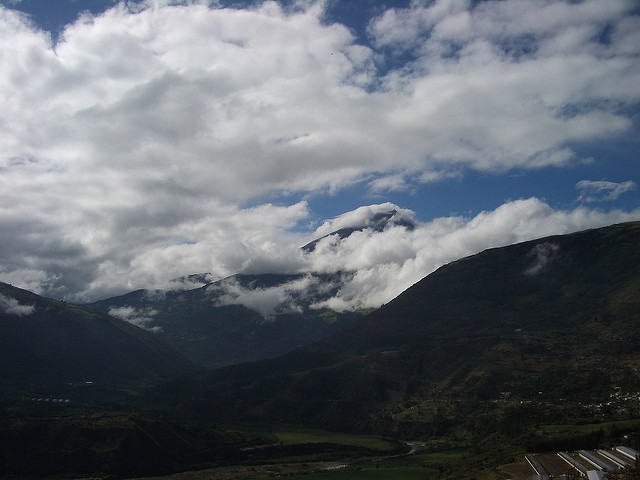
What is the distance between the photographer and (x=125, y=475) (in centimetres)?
18100

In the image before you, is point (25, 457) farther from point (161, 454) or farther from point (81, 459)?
point (161, 454)

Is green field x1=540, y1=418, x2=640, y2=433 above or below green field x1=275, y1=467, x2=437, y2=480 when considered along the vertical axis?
above

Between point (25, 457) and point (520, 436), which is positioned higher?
point (25, 457)

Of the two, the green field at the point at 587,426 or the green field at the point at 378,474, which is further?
the green field at the point at 378,474

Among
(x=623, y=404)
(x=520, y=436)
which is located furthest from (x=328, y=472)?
(x=623, y=404)

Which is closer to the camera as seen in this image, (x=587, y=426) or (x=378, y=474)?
(x=378, y=474)

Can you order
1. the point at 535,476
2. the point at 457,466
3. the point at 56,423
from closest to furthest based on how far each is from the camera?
the point at 535,476 < the point at 457,466 < the point at 56,423

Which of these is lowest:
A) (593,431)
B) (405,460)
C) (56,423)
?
(405,460)

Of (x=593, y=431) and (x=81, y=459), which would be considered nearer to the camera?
(x=593, y=431)

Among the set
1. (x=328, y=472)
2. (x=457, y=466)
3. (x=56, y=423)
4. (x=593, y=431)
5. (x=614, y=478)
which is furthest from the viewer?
(x=56, y=423)

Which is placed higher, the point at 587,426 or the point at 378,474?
the point at 587,426

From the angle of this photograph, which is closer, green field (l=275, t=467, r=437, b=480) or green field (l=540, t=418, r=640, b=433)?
green field (l=540, t=418, r=640, b=433)

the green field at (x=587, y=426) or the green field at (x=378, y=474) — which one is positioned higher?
the green field at (x=587, y=426)

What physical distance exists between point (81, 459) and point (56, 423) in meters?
23.5
